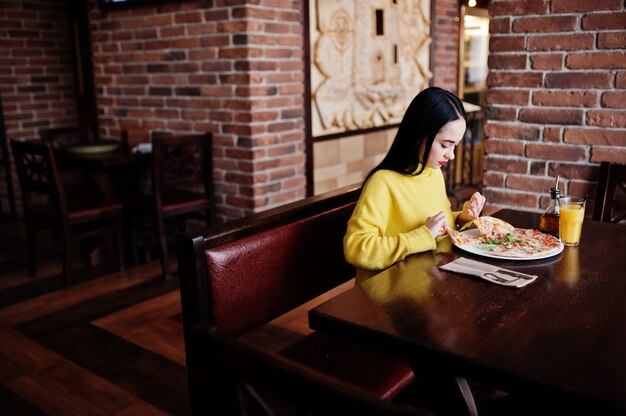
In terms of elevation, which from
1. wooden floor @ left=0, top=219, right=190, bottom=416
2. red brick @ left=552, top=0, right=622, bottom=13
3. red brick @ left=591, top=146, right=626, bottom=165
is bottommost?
wooden floor @ left=0, top=219, right=190, bottom=416

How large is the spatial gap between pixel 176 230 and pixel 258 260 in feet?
8.56

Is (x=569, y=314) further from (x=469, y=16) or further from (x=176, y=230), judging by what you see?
(x=469, y=16)

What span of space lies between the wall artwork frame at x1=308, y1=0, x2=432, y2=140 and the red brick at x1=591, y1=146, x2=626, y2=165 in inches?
75.2

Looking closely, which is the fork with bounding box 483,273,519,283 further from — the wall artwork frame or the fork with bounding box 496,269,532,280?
the wall artwork frame

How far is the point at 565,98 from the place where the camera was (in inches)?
91.7

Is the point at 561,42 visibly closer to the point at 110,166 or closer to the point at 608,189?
the point at 608,189

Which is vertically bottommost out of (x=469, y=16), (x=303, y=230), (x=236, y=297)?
(x=236, y=297)

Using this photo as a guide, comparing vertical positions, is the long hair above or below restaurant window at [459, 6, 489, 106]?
below

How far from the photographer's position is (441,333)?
1167 mm

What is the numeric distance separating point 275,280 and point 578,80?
1.43 metres

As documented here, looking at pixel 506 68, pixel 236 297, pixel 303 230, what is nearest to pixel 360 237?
pixel 303 230

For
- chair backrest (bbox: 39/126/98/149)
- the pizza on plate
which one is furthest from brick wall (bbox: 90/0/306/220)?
the pizza on plate

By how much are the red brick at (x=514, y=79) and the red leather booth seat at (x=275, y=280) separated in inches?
38.3

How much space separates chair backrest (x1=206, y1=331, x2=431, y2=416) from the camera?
2.41 feet
